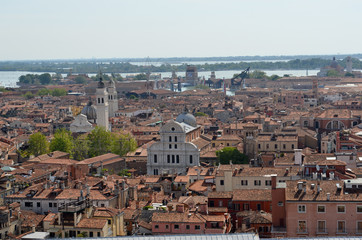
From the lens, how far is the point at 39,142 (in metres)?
45.5

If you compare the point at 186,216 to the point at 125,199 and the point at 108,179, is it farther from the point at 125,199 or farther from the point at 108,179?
the point at 108,179

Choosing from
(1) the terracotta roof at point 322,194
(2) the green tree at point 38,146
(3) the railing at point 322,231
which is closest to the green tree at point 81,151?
(2) the green tree at point 38,146

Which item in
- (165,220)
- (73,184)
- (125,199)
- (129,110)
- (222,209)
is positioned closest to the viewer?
(165,220)

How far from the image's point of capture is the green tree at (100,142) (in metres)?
43.6

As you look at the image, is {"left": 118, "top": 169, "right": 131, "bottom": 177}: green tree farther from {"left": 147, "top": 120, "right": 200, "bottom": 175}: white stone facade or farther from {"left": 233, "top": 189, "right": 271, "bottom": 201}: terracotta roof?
{"left": 233, "top": 189, "right": 271, "bottom": 201}: terracotta roof

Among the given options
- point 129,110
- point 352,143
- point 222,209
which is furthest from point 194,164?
point 129,110

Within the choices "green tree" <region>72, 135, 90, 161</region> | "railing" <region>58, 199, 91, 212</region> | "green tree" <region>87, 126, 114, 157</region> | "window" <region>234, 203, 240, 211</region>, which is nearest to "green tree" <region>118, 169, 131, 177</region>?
"green tree" <region>72, 135, 90, 161</region>

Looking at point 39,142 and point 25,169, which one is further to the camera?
point 39,142

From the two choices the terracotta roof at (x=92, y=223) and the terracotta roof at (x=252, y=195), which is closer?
the terracotta roof at (x=92, y=223)

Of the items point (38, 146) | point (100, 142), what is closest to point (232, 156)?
point (100, 142)

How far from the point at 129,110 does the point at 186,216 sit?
2172 inches

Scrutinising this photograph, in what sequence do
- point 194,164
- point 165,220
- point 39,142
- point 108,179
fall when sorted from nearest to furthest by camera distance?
1. point 165,220
2. point 108,179
3. point 194,164
4. point 39,142

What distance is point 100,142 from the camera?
44094 mm

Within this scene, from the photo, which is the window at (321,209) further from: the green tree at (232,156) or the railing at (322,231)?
the green tree at (232,156)
